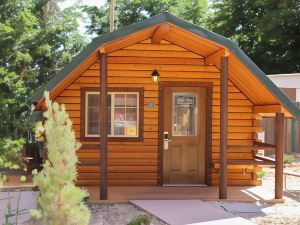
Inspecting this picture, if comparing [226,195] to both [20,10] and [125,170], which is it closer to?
[125,170]

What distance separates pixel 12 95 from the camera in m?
16.1

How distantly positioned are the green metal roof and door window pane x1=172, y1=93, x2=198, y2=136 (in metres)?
2.03

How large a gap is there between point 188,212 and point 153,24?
10.0 ft

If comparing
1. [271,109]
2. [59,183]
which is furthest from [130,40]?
[59,183]

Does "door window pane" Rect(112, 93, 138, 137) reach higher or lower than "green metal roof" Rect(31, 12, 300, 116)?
lower

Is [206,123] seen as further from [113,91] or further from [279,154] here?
[113,91]

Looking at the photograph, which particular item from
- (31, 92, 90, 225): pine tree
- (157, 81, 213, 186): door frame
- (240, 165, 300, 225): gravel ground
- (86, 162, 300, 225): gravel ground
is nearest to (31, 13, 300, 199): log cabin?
(157, 81, 213, 186): door frame

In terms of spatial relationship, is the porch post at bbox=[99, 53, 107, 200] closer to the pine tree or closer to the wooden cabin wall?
the wooden cabin wall

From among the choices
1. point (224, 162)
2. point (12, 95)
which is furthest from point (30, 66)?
point (224, 162)

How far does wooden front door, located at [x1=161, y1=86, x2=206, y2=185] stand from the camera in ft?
30.7

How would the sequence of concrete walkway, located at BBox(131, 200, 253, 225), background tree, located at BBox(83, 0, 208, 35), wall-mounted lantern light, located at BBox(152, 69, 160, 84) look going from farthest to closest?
background tree, located at BBox(83, 0, 208, 35), wall-mounted lantern light, located at BBox(152, 69, 160, 84), concrete walkway, located at BBox(131, 200, 253, 225)

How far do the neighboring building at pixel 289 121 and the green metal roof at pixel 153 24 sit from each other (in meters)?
9.38

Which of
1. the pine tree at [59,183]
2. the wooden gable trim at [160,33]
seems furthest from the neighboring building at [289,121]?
the pine tree at [59,183]

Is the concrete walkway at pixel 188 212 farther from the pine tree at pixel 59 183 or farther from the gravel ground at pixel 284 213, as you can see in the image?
the pine tree at pixel 59 183
